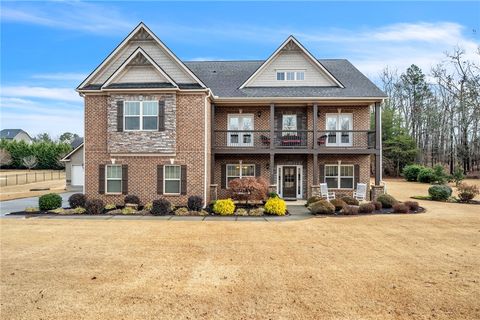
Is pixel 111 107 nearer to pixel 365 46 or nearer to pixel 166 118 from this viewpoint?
pixel 166 118

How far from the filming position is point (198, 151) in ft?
54.6

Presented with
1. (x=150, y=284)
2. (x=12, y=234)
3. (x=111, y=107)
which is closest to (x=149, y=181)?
(x=111, y=107)

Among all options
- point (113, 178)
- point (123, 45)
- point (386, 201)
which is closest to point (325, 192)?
point (386, 201)

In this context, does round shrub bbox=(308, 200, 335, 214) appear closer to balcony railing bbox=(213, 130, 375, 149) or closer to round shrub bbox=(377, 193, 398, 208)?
round shrub bbox=(377, 193, 398, 208)

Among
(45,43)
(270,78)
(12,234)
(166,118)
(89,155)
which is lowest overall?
(12,234)

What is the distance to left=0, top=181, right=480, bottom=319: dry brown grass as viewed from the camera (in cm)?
528

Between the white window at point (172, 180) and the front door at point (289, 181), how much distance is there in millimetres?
7357

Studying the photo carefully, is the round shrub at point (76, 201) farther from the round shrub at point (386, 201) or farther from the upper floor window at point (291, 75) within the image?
the round shrub at point (386, 201)

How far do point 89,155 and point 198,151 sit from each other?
5.75 m

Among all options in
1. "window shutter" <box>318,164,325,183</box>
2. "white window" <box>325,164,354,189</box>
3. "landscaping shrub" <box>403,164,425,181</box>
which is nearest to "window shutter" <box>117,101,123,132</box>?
"window shutter" <box>318,164,325,183</box>

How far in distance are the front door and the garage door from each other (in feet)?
59.7

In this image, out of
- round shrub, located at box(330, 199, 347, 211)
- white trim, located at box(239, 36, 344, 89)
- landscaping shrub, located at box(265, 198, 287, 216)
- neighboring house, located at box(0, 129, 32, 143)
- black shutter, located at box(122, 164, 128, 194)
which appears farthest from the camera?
neighboring house, located at box(0, 129, 32, 143)

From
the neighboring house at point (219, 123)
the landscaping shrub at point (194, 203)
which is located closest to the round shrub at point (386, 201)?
the neighboring house at point (219, 123)

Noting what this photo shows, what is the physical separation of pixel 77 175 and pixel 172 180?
16.2m
